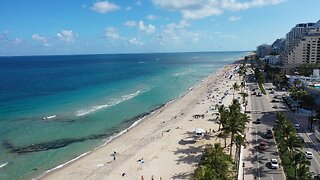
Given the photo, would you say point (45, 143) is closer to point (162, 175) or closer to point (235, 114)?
point (162, 175)

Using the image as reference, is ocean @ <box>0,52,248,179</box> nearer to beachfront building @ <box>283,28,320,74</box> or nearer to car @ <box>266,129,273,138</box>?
car @ <box>266,129,273,138</box>

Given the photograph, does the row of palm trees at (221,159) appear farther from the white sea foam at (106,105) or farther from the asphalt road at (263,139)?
the white sea foam at (106,105)

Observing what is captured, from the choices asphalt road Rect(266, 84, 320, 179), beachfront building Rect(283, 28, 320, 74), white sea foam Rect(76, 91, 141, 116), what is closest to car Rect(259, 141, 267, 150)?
asphalt road Rect(266, 84, 320, 179)

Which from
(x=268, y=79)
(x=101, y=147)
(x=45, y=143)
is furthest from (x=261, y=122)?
(x=268, y=79)

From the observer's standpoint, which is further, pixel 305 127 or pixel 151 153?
pixel 305 127

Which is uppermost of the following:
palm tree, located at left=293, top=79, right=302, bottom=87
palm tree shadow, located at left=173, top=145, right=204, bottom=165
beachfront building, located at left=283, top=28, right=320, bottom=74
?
beachfront building, located at left=283, top=28, right=320, bottom=74

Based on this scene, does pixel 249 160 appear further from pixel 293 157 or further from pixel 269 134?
pixel 269 134

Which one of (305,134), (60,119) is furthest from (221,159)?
(60,119)

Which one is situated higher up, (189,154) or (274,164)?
(274,164)
